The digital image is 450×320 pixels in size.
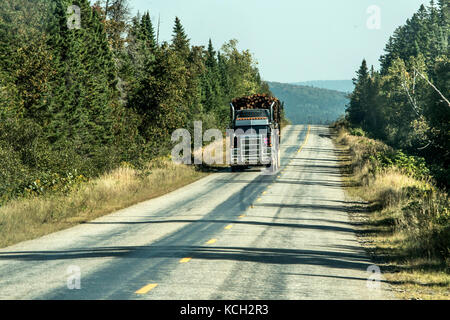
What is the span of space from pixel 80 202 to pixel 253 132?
16.7 metres

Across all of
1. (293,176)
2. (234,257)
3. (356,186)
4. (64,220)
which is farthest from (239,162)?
(234,257)

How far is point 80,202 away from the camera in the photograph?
20.6m

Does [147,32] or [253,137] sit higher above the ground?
[147,32]

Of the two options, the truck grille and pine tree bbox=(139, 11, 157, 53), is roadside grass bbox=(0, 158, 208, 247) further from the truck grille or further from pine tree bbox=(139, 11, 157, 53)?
pine tree bbox=(139, 11, 157, 53)

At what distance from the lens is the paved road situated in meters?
8.63

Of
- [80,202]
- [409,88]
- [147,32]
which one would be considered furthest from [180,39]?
[80,202]

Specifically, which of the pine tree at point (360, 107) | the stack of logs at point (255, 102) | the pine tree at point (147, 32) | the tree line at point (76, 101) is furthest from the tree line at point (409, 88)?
the pine tree at point (147, 32)

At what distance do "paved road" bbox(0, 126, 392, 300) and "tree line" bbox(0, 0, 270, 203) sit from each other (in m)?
3.95

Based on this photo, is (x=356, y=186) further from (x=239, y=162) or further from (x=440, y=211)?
(x=440, y=211)

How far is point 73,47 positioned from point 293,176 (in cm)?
1957

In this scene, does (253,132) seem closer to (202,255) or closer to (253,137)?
(253,137)

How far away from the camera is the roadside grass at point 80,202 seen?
16.0 metres

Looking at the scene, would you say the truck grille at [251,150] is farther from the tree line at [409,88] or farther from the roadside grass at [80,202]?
the tree line at [409,88]

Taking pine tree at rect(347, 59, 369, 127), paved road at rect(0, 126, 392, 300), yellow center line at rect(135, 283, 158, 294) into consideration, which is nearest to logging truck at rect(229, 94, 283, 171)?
paved road at rect(0, 126, 392, 300)
